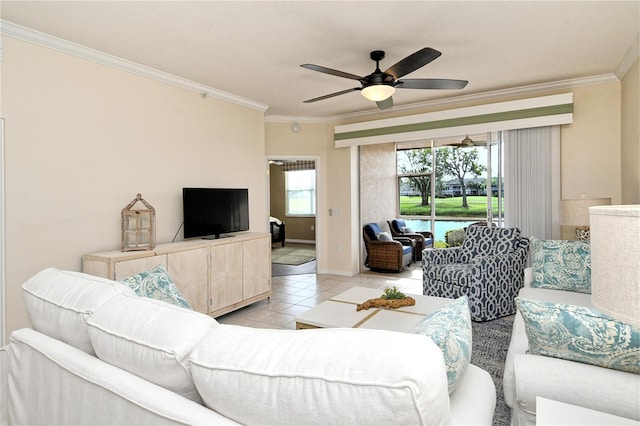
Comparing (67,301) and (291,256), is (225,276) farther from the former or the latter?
(291,256)

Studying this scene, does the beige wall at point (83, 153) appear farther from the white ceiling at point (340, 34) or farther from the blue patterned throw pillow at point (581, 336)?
the blue patterned throw pillow at point (581, 336)

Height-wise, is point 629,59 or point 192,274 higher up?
point 629,59

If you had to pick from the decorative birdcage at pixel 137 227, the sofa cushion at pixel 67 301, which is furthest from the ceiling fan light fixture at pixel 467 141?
the sofa cushion at pixel 67 301

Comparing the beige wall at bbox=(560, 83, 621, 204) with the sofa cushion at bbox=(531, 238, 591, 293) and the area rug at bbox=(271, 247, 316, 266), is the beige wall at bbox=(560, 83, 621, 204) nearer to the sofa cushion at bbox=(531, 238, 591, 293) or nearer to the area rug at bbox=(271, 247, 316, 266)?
the sofa cushion at bbox=(531, 238, 591, 293)

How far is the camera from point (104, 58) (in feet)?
11.5

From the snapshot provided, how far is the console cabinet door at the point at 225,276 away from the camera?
3.95m

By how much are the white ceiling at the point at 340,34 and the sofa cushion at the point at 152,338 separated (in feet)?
7.59

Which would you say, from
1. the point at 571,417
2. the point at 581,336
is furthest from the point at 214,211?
the point at 571,417

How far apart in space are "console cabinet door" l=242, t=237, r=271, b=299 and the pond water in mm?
4112

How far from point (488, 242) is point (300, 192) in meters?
6.62

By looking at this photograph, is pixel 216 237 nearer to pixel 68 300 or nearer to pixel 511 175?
pixel 68 300

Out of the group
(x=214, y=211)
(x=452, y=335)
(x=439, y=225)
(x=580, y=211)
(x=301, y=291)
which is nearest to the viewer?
(x=452, y=335)

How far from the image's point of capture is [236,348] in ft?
3.12

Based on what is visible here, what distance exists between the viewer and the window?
33.5 feet
